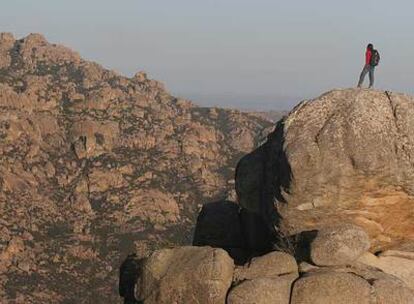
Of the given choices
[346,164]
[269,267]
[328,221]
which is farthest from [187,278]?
[346,164]

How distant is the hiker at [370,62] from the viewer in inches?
1104

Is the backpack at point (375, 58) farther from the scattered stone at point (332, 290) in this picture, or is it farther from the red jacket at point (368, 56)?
the scattered stone at point (332, 290)

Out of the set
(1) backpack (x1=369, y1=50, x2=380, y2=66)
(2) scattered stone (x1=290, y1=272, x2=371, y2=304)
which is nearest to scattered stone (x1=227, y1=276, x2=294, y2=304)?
(2) scattered stone (x1=290, y1=272, x2=371, y2=304)

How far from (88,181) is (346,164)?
143328 mm

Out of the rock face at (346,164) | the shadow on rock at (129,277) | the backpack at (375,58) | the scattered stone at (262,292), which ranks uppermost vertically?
the backpack at (375,58)

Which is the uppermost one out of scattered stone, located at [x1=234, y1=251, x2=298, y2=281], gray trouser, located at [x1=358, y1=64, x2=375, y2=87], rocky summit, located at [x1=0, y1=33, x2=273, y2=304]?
gray trouser, located at [x1=358, y1=64, x2=375, y2=87]

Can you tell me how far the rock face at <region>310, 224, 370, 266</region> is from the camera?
20562 millimetres

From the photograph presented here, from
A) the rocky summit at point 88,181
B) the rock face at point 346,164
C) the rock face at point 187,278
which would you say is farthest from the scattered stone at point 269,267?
the rocky summit at point 88,181

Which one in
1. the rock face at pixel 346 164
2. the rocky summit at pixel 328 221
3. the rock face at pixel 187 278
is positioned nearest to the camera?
the rocky summit at pixel 328 221

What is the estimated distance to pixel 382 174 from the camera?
2122 cm

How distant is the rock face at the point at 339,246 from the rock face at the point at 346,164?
3.72 feet

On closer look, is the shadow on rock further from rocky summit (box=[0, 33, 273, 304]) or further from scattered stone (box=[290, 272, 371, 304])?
rocky summit (box=[0, 33, 273, 304])

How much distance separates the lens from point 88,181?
160 m

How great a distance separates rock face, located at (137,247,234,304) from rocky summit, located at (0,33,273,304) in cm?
9139
